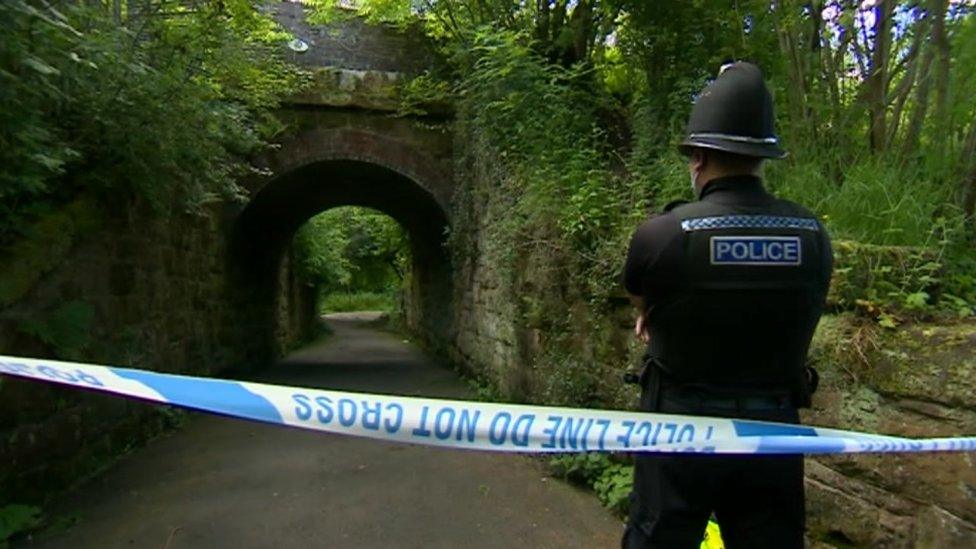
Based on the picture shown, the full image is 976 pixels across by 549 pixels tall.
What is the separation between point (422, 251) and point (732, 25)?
10528mm

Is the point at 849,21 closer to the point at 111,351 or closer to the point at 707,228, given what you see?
the point at 707,228

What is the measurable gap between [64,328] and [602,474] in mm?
3523

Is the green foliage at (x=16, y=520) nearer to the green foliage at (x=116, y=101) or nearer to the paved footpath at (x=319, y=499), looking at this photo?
the paved footpath at (x=319, y=499)

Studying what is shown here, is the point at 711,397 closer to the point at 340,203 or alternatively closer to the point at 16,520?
the point at 16,520

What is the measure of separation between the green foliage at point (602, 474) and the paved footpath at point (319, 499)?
3.5 inches

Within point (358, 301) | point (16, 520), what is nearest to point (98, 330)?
point (16, 520)

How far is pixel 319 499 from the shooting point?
4727mm

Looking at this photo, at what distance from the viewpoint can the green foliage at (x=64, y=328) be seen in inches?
171

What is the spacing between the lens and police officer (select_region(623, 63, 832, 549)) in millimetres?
1908

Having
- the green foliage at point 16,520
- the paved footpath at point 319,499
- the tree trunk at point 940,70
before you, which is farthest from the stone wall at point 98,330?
the tree trunk at point 940,70

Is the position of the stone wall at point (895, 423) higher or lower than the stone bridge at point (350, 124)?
lower

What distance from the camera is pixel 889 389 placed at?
2.75 metres

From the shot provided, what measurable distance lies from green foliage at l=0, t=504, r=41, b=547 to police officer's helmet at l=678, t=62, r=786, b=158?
3.83 m

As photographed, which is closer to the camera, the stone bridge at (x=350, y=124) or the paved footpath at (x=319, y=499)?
the paved footpath at (x=319, y=499)
